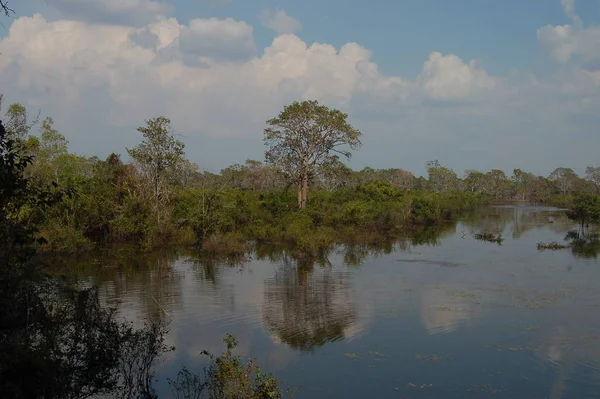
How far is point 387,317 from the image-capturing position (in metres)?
14.8

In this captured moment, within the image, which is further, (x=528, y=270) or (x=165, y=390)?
(x=528, y=270)

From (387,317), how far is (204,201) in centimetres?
1512

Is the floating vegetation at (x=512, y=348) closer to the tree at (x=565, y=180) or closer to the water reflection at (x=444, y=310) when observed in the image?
the water reflection at (x=444, y=310)

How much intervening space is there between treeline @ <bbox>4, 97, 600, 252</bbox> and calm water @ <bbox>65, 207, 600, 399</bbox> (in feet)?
9.13

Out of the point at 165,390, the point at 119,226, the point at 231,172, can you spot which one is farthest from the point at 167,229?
the point at 231,172

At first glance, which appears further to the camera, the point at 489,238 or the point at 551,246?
the point at 489,238

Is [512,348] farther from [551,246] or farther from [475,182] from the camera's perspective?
[475,182]

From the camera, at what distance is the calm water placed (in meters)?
10.6

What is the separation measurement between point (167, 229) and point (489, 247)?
58.3 feet

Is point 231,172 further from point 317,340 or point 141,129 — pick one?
point 317,340

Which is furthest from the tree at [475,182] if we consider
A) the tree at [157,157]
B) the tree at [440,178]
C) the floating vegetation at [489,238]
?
the tree at [157,157]

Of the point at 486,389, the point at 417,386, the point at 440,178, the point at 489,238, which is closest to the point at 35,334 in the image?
the point at 417,386

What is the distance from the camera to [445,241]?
1316 inches

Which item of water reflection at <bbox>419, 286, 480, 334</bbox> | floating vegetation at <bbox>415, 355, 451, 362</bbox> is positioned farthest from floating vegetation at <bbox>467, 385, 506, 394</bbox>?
water reflection at <bbox>419, 286, 480, 334</bbox>
